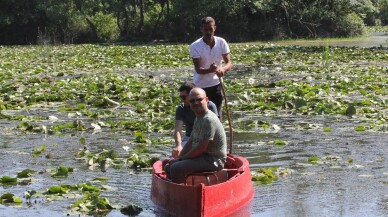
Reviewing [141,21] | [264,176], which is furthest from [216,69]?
[141,21]

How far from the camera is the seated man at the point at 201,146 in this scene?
7.87 metres

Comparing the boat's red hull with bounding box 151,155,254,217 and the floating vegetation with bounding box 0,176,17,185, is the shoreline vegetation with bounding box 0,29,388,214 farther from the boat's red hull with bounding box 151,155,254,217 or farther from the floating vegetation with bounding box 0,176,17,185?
the boat's red hull with bounding box 151,155,254,217

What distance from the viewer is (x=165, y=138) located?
1294 centimetres

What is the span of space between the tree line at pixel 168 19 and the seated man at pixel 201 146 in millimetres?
36101

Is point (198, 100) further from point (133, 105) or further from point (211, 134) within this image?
point (133, 105)

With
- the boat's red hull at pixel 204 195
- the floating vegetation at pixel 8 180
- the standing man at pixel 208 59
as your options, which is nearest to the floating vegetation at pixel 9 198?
the floating vegetation at pixel 8 180

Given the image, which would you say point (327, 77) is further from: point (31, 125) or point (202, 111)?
point (202, 111)

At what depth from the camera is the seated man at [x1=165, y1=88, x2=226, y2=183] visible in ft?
25.8

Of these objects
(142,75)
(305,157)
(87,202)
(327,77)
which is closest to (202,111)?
(87,202)

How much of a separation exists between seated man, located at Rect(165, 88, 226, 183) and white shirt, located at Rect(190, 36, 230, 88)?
1744 millimetres

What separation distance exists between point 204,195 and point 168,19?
43440 mm

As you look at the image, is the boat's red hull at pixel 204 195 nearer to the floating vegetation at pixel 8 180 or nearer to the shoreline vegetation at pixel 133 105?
the shoreline vegetation at pixel 133 105

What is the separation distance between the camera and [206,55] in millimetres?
9938

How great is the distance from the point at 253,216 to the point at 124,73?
1698 cm
